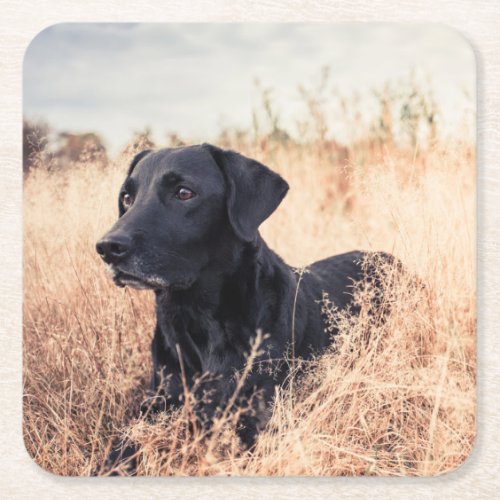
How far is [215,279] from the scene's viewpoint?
8.72 feet

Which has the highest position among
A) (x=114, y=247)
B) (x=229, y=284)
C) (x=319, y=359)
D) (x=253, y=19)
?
(x=253, y=19)

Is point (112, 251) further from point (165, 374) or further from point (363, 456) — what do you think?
point (363, 456)

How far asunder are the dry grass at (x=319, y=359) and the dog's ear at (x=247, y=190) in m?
0.32

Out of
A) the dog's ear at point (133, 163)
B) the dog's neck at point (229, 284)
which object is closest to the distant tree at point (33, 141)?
the dog's ear at point (133, 163)

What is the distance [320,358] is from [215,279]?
0.51 m

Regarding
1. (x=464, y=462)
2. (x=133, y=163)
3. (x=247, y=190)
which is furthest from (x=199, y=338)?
(x=464, y=462)

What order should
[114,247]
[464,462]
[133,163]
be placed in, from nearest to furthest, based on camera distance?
[114,247], [464,462], [133,163]

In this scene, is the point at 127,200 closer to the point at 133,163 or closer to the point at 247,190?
the point at 133,163

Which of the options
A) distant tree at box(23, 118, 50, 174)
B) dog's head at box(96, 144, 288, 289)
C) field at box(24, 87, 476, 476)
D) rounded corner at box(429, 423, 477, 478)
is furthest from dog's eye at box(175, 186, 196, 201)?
rounded corner at box(429, 423, 477, 478)

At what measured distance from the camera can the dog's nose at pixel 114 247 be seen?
2369mm

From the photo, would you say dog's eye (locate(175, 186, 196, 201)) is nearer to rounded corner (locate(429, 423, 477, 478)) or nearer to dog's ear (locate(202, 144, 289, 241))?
dog's ear (locate(202, 144, 289, 241))

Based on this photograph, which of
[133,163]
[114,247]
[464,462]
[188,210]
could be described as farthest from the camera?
[133,163]

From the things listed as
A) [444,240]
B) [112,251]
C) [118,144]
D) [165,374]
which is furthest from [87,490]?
[444,240]

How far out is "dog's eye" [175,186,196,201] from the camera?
102 inches
